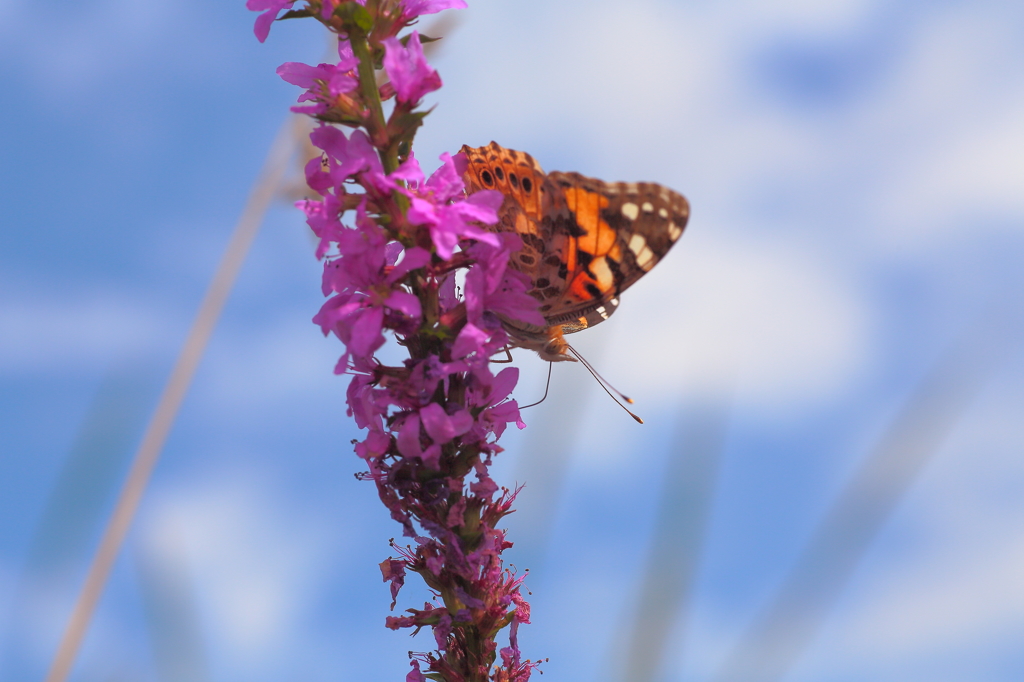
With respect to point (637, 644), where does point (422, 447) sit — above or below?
above

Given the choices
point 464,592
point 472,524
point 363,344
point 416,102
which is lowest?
point 464,592

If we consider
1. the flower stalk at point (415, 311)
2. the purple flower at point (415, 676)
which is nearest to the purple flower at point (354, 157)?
the flower stalk at point (415, 311)

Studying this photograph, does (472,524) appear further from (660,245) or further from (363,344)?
(660,245)

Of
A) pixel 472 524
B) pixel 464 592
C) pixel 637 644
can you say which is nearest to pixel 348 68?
pixel 472 524

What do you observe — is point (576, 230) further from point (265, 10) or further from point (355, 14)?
point (265, 10)

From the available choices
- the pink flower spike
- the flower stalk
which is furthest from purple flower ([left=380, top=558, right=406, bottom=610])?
the pink flower spike

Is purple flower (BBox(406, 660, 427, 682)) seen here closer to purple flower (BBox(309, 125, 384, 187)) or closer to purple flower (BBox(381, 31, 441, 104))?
purple flower (BBox(309, 125, 384, 187))
